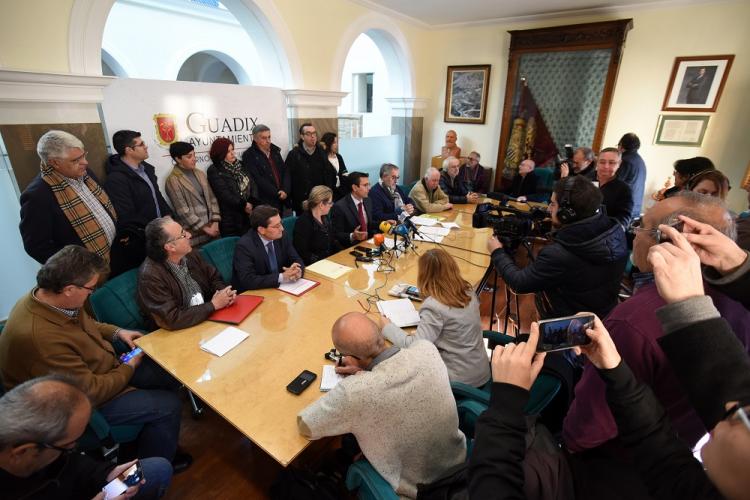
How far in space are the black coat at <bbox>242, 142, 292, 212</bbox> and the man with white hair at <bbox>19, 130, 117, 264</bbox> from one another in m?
1.43

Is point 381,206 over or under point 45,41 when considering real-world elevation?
under

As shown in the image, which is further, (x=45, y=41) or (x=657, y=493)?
(x=45, y=41)

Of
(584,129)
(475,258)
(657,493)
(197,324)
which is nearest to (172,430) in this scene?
(197,324)

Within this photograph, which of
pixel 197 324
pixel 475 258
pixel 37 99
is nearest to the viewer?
pixel 197 324

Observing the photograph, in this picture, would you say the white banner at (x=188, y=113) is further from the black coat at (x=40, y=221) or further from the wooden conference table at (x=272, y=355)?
the wooden conference table at (x=272, y=355)

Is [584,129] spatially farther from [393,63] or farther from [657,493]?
[657,493]

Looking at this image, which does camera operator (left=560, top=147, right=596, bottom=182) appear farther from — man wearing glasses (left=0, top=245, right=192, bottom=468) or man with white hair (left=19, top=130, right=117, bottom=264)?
man with white hair (left=19, top=130, right=117, bottom=264)

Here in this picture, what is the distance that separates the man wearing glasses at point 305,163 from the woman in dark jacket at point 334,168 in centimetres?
10

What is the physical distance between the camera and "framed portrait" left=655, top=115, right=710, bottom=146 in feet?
14.5

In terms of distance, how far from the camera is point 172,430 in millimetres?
1711

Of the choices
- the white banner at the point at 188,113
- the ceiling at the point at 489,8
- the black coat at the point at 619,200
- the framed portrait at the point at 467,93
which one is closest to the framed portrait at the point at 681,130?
the ceiling at the point at 489,8

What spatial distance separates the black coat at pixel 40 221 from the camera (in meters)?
2.03

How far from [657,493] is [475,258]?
214 cm

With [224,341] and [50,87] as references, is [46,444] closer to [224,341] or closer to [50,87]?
[224,341]
